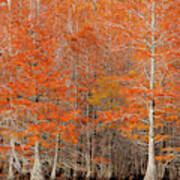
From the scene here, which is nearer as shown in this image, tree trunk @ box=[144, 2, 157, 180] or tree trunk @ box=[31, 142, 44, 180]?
tree trunk @ box=[144, 2, 157, 180]

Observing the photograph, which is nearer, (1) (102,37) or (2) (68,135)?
(2) (68,135)

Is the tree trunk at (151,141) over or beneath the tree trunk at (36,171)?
over

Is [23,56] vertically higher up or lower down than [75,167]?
higher up

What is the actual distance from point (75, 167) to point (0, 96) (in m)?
6.22

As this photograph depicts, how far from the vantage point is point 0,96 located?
11203mm

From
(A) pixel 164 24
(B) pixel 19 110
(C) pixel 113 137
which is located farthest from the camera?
(C) pixel 113 137

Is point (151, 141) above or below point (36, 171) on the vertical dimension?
above

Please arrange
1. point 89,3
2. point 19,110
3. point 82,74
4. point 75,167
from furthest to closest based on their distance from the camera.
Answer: point 89,3 → point 82,74 → point 75,167 → point 19,110

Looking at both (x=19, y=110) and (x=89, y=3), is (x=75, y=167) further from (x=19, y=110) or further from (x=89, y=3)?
(x=89, y=3)

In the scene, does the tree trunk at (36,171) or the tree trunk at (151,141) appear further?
the tree trunk at (36,171)

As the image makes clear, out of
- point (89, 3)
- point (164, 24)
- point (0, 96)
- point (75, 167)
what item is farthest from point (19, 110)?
point (89, 3)

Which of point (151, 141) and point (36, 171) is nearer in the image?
point (151, 141)

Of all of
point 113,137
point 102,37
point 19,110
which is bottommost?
point 113,137

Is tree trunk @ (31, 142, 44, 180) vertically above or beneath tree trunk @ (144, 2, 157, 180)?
beneath
